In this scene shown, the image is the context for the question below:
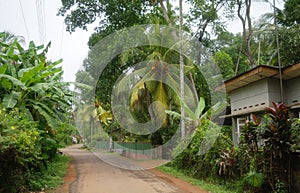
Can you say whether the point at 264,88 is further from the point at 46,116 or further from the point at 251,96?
the point at 46,116

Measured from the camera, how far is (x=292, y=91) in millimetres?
9867

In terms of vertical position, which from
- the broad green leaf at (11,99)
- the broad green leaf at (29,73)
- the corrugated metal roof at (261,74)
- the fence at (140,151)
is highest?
the corrugated metal roof at (261,74)

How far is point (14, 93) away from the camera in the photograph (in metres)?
7.58

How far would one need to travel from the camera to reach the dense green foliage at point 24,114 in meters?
5.49

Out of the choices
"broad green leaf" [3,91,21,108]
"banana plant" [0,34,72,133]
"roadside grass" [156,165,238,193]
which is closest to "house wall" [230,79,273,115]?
"roadside grass" [156,165,238,193]

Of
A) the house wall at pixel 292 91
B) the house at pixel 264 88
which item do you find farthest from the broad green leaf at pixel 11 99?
the house wall at pixel 292 91

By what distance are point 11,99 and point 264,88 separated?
8298 millimetres

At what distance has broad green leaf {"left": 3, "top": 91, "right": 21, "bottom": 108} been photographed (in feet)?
23.1

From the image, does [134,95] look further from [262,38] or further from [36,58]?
[262,38]

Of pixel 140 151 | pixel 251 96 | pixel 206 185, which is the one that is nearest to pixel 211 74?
pixel 140 151

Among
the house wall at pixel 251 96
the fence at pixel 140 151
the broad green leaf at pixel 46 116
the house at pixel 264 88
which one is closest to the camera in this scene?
the broad green leaf at pixel 46 116

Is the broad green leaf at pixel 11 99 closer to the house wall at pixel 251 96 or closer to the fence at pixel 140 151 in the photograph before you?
the house wall at pixel 251 96

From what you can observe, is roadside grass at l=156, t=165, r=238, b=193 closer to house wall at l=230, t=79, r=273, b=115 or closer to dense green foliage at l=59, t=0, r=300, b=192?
dense green foliage at l=59, t=0, r=300, b=192

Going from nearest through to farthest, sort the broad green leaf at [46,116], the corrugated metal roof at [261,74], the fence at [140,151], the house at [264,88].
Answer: the broad green leaf at [46,116], the corrugated metal roof at [261,74], the house at [264,88], the fence at [140,151]
